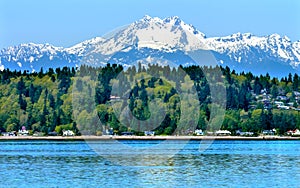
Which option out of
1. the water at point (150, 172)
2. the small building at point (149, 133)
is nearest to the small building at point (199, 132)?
the small building at point (149, 133)

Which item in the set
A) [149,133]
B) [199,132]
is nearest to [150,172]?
[149,133]

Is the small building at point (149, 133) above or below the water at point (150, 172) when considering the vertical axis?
above

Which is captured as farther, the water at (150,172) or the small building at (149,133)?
the small building at (149,133)

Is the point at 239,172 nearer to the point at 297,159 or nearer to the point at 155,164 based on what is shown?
the point at 155,164

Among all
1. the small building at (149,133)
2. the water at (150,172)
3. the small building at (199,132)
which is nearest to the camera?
the water at (150,172)

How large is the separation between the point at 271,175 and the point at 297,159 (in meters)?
22.5

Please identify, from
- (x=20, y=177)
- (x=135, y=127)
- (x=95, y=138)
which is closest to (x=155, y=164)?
(x=20, y=177)

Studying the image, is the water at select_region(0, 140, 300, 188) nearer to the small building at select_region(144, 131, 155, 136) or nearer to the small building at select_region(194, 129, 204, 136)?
the small building at select_region(144, 131, 155, 136)

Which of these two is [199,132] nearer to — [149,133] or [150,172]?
[149,133]

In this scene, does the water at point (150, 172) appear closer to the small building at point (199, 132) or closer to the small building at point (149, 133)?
the small building at point (149, 133)

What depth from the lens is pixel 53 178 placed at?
68.5 meters

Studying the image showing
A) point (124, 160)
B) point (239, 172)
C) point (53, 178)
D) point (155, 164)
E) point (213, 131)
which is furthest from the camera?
point (213, 131)

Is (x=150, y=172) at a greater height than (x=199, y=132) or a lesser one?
lesser

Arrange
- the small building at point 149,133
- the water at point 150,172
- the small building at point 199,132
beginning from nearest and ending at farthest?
the water at point 150,172, the small building at point 149,133, the small building at point 199,132
